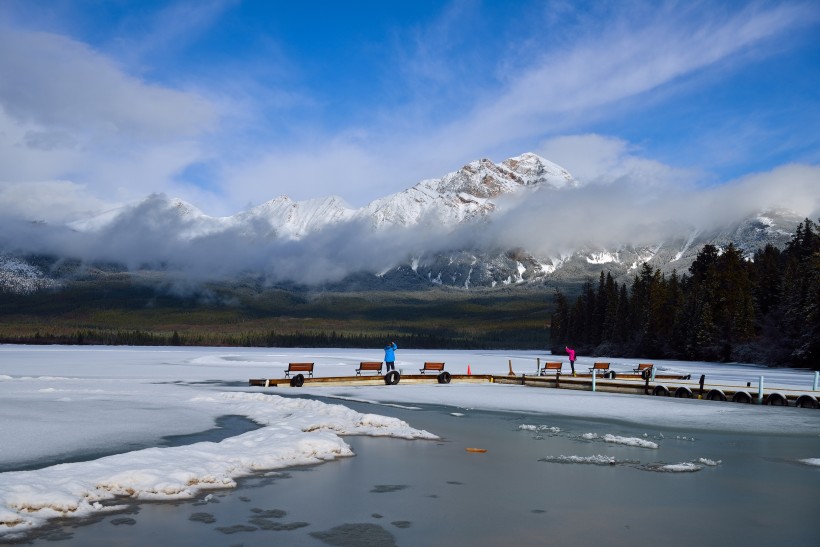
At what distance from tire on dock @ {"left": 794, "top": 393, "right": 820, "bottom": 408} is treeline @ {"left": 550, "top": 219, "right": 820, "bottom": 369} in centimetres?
3880

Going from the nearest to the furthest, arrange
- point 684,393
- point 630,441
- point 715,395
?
1. point 630,441
2. point 715,395
3. point 684,393

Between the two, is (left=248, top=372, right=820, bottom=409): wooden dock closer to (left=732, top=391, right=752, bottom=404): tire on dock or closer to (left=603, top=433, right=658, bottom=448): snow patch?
(left=732, top=391, right=752, bottom=404): tire on dock

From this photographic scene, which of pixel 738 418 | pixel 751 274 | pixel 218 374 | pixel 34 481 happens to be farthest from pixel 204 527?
pixel 751 274

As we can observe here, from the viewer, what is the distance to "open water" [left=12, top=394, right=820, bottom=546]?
34.9 feet

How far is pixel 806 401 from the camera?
33469 mm

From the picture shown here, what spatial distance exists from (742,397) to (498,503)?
2787 cm

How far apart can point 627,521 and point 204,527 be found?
7.10m

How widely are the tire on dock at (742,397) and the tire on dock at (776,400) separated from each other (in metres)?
0.85

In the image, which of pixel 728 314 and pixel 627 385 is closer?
pixel 627 385

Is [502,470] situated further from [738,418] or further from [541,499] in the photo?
[738,418]

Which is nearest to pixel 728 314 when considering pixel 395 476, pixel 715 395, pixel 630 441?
pixel 715 395

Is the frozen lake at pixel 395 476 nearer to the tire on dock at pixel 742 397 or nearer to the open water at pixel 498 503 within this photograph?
the open water at pixel 498 503

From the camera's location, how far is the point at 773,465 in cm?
1730

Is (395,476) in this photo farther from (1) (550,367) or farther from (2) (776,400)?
(1) (550,367)
